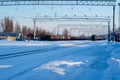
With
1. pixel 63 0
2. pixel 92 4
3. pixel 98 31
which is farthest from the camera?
pixel 98 31

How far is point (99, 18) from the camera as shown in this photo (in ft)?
301

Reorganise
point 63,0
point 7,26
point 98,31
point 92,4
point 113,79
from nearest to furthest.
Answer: point 113,79 → point 63,0 → point 92,4 → point 7,26 → point 98,31

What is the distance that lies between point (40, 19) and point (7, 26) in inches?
1461

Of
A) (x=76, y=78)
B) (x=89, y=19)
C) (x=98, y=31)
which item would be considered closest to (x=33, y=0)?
(x=76, y=78)

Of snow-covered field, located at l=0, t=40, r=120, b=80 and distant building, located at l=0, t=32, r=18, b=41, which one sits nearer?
snow-covered field, located at l=0, t=40, r=120, b=80

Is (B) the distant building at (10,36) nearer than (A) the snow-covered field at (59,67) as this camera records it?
No

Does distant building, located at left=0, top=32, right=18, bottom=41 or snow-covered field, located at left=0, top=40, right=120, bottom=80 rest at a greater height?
snow-covered field, located at left=0, top=40, right=120, bottom=80

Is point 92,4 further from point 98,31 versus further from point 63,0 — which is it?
point 98,31

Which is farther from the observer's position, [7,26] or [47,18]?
[7,26]

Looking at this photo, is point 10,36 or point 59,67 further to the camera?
Answer: point 10,36

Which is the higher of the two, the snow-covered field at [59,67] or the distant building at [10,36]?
the snow-covered field at [59,67]

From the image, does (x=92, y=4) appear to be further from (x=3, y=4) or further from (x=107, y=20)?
(x=107, y=20)

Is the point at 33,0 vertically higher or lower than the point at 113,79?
higher

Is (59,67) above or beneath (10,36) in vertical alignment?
above
